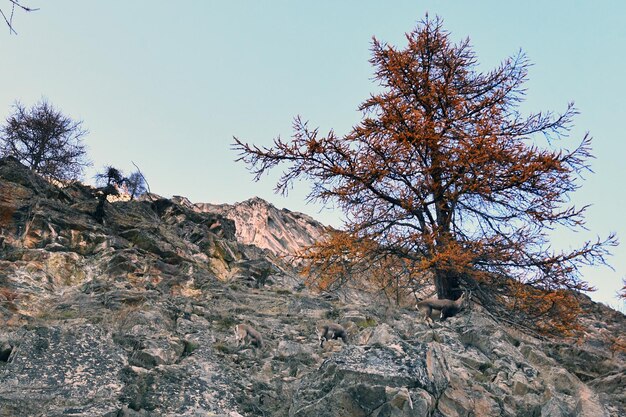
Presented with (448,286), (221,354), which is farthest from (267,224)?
(221,354)

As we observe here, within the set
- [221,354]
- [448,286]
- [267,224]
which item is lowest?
[221,354]

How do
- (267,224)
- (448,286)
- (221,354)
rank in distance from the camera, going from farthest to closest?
(267,224)
(448,286)
(221,354)

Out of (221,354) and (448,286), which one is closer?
(221,354)

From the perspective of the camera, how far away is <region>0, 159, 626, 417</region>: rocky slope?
6387mm

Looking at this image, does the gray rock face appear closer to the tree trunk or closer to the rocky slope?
the rocky slope

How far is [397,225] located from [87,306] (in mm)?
8010

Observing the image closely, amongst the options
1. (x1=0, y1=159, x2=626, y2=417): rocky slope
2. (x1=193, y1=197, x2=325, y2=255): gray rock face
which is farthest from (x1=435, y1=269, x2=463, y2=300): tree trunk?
(x1=193, y1=197, x2=325, y2=255): gray rock face

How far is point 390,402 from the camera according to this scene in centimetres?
602

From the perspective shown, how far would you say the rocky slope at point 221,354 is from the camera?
251 inches

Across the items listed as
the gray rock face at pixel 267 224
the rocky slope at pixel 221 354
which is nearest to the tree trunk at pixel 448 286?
the rocky slope at pixel 221 354

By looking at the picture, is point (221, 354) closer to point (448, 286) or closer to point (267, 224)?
point (448, 286)

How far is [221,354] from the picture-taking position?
8547 mm

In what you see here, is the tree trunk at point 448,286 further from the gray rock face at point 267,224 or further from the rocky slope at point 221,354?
the gray rock face at point 267,224

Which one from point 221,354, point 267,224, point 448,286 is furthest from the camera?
point 267,224
